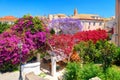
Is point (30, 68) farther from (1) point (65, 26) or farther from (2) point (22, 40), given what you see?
(1) point (65, 26)

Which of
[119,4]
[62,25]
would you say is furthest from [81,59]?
[62,25]

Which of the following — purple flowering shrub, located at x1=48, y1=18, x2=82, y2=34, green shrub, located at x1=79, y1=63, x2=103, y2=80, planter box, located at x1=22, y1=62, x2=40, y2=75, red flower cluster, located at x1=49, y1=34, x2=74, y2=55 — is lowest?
planter box, located at x1=22, y1=62, x2=40, y2=75

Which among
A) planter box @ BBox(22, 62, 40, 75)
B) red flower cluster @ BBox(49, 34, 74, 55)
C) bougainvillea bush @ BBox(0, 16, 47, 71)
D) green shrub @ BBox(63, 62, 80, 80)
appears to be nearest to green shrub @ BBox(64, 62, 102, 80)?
green shrub @ BBox(63, 62, 80, 80)

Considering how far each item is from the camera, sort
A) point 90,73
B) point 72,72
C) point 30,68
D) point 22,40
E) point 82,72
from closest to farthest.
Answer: point 90,73 < point 82,72 < point 72,72 < point 30,68 < point 22,40

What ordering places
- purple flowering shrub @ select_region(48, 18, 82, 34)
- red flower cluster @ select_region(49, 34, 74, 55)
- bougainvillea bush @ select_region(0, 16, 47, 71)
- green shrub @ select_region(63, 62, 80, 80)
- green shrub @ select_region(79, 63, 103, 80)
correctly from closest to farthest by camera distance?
green shrub @ select_region(79, 63, 103, 80), green shrub @ select_region(63, 62, 80, 80), bougainvillea bush @ select_region(0, 16, 47, 71), red flower cluster @ select_region(49, 34, 74, 55), purple flowering shrub @ select_region(48, 18, 82, 34)

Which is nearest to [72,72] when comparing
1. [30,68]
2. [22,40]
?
[30,68]

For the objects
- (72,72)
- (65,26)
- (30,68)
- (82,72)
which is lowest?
(30,68)

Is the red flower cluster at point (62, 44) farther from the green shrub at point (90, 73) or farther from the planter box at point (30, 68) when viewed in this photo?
the green shrub at point (90, 73)

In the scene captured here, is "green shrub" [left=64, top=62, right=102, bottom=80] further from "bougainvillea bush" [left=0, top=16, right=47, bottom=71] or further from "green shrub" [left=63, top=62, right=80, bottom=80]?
"bougainvillea bush" [left=0, top=16, right=47, bottom=71]

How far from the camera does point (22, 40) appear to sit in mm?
23219

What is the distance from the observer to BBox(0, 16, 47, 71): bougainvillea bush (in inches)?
842

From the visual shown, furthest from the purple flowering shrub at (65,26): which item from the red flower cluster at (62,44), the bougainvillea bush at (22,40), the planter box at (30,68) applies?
the planter box at (30,68)

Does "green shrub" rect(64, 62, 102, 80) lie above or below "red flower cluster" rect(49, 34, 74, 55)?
below

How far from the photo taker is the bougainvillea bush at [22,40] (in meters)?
21.4
